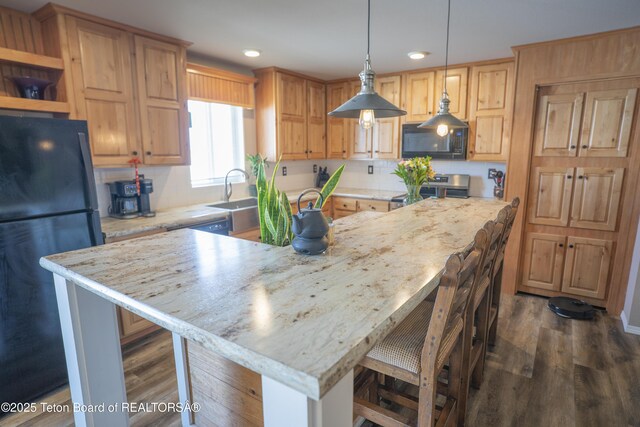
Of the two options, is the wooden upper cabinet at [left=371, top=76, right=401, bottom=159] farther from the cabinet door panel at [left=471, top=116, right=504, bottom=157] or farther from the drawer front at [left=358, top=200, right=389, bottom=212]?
→ the cabinet door panel at [left=471, top=116, right=504, bottom=157]

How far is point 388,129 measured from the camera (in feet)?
14.0

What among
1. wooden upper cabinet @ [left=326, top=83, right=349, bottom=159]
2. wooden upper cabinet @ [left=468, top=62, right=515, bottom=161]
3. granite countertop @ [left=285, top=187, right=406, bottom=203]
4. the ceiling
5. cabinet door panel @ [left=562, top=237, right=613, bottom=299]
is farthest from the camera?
wooden upper cabinet @ [left=326, top=83, right=349, bottom=159]

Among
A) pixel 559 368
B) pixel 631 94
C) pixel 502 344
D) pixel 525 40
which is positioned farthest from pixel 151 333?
pixel 631 94

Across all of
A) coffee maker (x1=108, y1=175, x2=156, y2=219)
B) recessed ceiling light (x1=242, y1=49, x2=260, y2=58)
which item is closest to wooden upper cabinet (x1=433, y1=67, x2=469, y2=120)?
recessed ceiling light (x1=242, y1=49, x2=260, y2=58)

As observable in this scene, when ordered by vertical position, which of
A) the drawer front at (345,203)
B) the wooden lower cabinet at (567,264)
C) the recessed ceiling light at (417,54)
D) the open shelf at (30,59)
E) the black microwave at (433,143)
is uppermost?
the recessed ceiling light at (417,54)

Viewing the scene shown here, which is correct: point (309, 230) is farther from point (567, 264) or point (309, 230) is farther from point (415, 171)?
point (567, 264)

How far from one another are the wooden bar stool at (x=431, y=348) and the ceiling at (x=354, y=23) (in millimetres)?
1799

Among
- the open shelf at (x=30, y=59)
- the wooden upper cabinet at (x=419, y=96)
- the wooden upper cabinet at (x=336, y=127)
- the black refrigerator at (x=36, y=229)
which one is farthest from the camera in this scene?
the wooden upper cabinet at (x=336, y=127)

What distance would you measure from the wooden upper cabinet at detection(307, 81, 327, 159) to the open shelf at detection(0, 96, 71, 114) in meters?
2.65

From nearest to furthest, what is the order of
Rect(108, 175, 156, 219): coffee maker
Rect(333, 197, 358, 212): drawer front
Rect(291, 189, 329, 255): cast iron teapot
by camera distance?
Rect(291, 189, 329, 255): cast iron teapot < Rect(108, 175, 156, 219): coffee maker < Rect(333, 197, 358, 212): drawer front

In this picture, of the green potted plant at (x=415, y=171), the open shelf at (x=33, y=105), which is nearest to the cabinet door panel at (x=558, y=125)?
the green potted plant at (x=415, y=171)

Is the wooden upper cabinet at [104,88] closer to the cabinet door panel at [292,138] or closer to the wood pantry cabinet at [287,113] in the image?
the wood pantry cabinet at [287,113]

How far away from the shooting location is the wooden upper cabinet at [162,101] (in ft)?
9.02

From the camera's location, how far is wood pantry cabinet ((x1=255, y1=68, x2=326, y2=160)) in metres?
3.94
